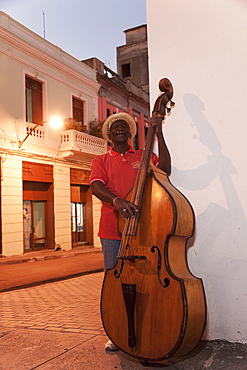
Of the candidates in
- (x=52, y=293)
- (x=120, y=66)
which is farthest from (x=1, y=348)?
(x=120, y=66)

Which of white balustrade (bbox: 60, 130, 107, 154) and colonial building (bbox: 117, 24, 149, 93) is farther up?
colonial building (bbox: 117, 24, 149, 93)

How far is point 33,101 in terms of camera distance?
13445 millimetres

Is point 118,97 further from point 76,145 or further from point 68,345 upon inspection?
point 68,345

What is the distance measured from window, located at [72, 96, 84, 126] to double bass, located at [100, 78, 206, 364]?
13619mm

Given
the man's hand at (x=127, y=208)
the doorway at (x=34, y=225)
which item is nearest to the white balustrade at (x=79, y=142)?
the doorway at (x=34, y=225)

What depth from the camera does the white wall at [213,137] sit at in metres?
2.60

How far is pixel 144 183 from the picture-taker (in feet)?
7.60

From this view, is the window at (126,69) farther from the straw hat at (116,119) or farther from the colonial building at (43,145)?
the straw hat at (116,119)

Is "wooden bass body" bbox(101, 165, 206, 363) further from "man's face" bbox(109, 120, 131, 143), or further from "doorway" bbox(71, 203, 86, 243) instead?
"doorway" bbox(71, 203, 86, 243)

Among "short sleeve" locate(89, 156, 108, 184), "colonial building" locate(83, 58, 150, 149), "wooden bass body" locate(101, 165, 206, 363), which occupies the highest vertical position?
"colonial building" locate(83, 58, 150, 149)

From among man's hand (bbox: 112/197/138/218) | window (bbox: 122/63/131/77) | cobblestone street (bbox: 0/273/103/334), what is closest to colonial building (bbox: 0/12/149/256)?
cobblestone street (bbox: 0/273/103/334)

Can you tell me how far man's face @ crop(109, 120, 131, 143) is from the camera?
2795 millimetres

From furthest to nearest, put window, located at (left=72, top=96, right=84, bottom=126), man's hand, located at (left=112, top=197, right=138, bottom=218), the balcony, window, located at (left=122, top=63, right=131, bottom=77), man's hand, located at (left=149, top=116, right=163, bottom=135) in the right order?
window, located at (left=122, top=63, right=131, bottom=77) → window, located at (left=72, top=96, right=84, bottom=126) → the balcony → man's hand, located at (left=149, top=116, right=163, bottom=135) → man's hand, located at (left=112, top=197, right=138, bottom=218)

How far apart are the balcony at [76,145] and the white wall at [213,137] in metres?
11.3
